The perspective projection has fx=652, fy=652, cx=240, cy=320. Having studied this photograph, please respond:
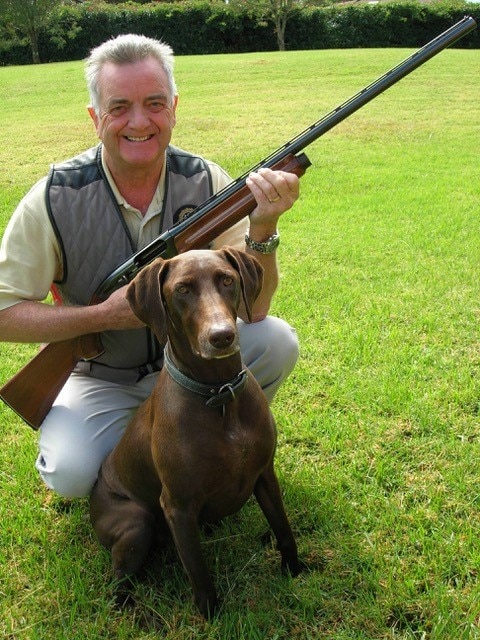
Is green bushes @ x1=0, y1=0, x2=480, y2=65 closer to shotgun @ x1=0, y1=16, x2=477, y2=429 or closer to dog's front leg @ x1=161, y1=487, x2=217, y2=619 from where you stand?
shotgun @ x1=0, y1=16, x2=477, y2=429

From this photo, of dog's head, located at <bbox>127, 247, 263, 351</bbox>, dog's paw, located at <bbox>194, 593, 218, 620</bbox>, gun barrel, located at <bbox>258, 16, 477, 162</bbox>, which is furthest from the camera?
gun barrel, located at <bbox>258, 16, 477, 162</bbox>

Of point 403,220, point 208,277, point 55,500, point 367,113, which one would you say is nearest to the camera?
point 208,277

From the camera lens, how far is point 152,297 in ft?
8.38

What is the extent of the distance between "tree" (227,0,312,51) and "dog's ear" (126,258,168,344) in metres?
40.1

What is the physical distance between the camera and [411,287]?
616cm

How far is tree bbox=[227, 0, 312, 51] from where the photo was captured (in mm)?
39219

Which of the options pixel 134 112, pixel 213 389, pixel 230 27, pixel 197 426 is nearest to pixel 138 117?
pixel 134 112

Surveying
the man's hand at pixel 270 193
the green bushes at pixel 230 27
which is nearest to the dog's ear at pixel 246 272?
the man's hand at pixel 270 193

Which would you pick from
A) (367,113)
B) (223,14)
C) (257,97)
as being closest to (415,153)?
(367,113)

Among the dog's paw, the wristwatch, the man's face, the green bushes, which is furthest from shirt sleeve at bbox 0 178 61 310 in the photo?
the green bushes

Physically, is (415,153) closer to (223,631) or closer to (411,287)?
A: (411,287)

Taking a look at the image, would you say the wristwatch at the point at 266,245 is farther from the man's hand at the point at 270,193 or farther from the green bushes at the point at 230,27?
the green bushes at the point at 230,27

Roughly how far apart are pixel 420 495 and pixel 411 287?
303 centimetres

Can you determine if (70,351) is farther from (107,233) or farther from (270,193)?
(270,193)
